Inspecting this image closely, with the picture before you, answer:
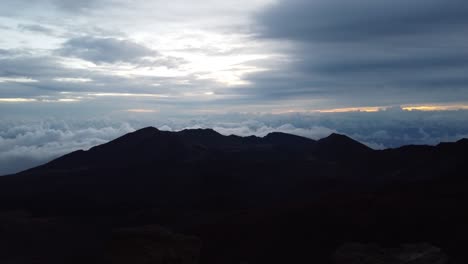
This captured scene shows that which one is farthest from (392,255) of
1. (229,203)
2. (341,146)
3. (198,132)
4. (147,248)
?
(198,132)

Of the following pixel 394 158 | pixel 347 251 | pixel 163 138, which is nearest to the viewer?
pixel 347 251

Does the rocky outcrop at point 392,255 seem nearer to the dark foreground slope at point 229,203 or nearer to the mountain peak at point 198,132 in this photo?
the dark foreground slope at point 229,203

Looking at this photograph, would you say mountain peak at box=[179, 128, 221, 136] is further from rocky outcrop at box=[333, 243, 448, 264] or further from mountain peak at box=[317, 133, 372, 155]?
rocky outcrop at box=[333, 243, 448, 264]

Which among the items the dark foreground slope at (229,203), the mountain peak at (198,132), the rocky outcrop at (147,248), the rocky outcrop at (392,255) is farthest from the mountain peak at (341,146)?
the rocky outcrop at (147,248)

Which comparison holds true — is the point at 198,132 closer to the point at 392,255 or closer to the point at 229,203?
the point at 229,203

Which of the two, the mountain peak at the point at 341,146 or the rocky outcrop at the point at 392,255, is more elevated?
the mountain peak at the point at 341,146

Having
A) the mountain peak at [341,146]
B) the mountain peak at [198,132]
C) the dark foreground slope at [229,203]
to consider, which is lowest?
the dark foreground slope at [229,203]

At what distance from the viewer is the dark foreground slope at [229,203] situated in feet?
120

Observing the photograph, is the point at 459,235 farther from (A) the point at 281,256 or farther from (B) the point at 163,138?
(B) the point at 163,138

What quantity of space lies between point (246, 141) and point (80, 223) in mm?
106920

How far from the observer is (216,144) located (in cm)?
15312

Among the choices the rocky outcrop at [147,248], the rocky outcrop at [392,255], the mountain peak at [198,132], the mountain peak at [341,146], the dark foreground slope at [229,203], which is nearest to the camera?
the rocky outcrop at [392,255]

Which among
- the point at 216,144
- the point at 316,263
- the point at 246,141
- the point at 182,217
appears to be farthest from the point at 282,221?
the point at 246,141

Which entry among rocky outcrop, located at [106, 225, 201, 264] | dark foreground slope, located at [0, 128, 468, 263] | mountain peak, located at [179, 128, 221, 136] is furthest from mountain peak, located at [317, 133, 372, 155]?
rocky outcrop, located at [106, 225, 201, 264]
